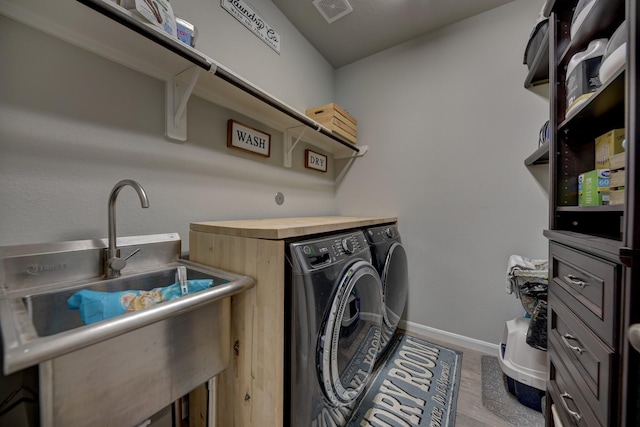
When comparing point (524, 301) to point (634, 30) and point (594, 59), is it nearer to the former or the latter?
point (594, 59)

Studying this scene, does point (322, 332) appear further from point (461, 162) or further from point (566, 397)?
point (461, 162)

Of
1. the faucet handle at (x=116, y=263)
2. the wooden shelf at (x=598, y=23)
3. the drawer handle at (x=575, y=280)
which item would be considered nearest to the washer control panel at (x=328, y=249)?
the faucet handle at (x=116, y=263)

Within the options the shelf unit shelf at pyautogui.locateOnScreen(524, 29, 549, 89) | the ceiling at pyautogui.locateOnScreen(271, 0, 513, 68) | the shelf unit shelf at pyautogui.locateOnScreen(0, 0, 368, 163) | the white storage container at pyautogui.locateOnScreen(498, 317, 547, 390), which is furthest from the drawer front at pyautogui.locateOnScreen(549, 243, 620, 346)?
the ceiling at pyautogui.locateOnScreen(271, 0, 513, 68)

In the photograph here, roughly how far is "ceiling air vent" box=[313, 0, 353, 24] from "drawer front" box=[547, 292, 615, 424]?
2211mm

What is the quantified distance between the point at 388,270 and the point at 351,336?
0.61 m

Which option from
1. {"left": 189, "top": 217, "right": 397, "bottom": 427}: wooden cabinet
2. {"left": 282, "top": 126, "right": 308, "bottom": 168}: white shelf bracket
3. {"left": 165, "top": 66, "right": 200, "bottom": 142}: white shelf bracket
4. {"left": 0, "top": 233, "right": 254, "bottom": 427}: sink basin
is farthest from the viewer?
{"left": 282, "top": 126, "right": 308, "bottom": 168}: white shelf bracket

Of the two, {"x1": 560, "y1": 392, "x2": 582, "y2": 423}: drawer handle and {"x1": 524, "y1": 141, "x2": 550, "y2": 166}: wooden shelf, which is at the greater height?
{"x1": 524, "y1": 141, "x2": 550, "y2": 166}: wooden shelf

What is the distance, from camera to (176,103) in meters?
1.15

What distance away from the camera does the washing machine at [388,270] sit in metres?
1.47

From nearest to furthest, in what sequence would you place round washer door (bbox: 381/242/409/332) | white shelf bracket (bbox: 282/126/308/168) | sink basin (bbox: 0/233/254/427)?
sink basin (bbox: 0/233/254/427)
round washer door (bbox: 381/242/409/332)
white shelf bracket (bbox: 282/126/308/168)

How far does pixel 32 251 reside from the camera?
2.49ft

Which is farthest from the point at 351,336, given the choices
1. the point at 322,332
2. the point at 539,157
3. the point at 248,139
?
the point at 539,157

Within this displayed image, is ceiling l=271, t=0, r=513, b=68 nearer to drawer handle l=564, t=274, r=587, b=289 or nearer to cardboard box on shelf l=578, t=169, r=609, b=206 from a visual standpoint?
cardboard box on shelf l=578, t=169, r=609, b=206

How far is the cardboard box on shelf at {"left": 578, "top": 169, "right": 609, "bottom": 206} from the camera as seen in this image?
2.56 feet
